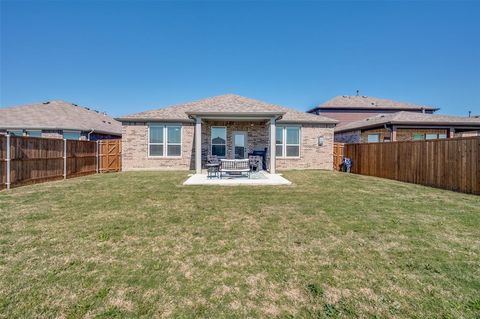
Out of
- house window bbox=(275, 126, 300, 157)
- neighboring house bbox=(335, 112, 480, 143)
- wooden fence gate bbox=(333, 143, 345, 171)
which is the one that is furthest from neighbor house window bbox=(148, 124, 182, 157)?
neighboring house bbox=(335, 112, 480, 143)

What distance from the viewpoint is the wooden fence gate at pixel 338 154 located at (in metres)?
17.3

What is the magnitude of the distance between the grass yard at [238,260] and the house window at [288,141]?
10475 millimetres

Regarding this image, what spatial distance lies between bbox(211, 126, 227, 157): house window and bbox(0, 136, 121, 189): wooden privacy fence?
7853 mm

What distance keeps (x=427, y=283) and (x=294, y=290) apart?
1.79 m

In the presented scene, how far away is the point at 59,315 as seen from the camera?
2.37 metres

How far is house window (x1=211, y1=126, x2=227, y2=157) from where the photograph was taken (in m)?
16.7

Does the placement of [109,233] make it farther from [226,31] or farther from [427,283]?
[226,31]

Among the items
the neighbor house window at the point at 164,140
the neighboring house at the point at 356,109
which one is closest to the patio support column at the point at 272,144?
the neighbor house window at the point at 164,140

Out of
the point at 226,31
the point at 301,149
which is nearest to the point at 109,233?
the point at 301,149

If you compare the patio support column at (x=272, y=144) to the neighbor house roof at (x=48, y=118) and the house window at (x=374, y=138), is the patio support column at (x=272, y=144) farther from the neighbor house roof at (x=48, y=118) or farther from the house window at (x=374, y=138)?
the neighbor house roof at (x=48, y=118)

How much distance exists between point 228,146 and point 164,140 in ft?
15.1

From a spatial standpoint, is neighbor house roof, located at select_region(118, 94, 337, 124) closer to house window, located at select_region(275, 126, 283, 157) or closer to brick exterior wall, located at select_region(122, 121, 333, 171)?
brick exterior wall, located at select_region(122, 121, 333, 171)

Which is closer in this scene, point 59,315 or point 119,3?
point 59,315

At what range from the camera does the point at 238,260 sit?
355 cm
